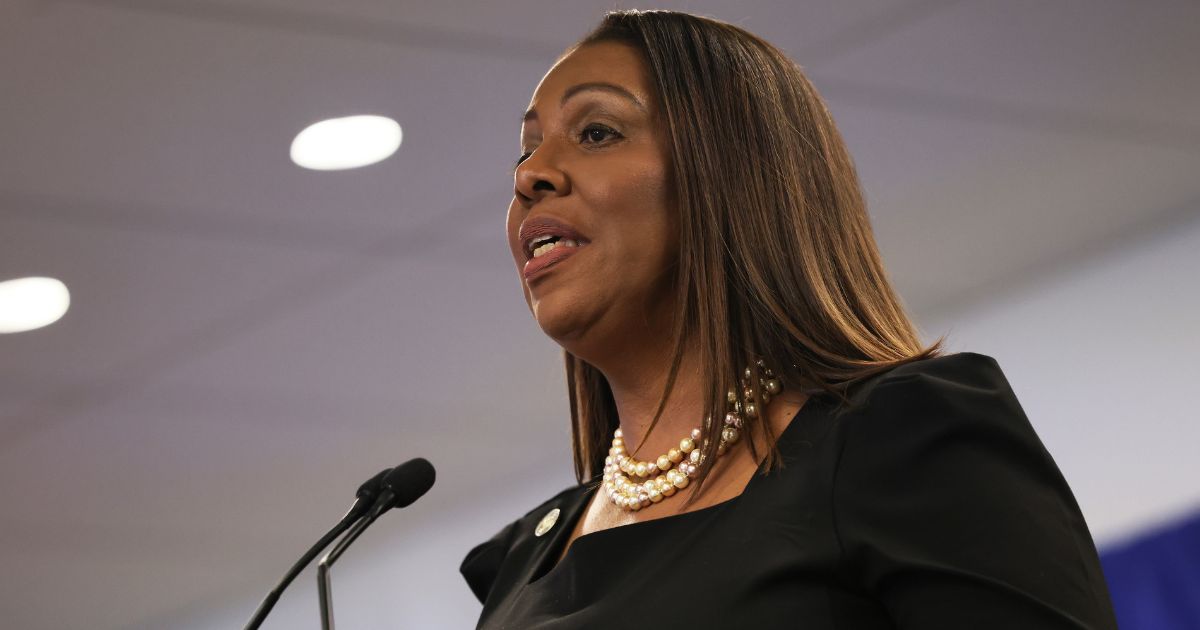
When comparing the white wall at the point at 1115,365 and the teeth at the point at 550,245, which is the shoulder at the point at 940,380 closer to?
the teeth at the point at 550,245

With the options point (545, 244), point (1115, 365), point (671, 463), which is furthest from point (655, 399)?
point (1115, 365)

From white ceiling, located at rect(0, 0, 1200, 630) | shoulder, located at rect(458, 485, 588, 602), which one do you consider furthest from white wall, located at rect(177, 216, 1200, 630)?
shoulder, located at rect(458, 485, 588, 602)

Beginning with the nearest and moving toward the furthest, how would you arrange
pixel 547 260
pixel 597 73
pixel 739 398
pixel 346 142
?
pixel 739 398 → pixel 547 260 → pixel 597 73 → pixel 346 142

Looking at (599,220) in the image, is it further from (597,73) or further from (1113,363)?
(1113,363)

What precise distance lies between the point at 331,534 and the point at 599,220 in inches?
17.6

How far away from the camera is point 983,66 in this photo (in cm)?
364

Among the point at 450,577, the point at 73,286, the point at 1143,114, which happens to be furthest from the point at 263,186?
the point at 450,577

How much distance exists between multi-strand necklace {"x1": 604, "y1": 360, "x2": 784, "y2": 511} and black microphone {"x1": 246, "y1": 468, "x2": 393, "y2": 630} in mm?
256

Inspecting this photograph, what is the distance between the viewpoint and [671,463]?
1638 mm

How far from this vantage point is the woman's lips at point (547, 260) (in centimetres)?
168

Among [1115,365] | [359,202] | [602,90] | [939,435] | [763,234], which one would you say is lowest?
[1115,365]

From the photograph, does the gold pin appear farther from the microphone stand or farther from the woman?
the microphone stand

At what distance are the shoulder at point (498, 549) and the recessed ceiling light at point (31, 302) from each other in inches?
99.7

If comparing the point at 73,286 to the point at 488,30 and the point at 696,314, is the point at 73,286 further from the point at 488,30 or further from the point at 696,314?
the point at 696,314
